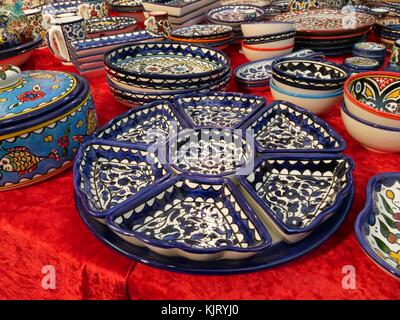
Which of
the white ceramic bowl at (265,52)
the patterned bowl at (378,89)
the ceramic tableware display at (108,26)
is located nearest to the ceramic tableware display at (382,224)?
the patterned bowl at (378,89)

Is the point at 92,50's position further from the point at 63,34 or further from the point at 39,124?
the point at 39,124

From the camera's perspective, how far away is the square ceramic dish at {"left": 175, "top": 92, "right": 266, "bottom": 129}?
1.20m

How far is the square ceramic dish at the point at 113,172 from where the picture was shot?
94 cm

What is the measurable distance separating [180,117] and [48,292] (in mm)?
625

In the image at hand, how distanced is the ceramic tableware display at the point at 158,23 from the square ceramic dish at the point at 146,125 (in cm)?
77

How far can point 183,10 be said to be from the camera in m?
2.12

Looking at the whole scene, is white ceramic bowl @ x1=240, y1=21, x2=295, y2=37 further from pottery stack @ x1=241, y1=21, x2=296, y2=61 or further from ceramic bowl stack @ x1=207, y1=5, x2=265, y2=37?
ceramic bowl stack @ x1=207, y1=5, x2=265, y2=37

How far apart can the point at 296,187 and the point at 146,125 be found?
1.74 ft

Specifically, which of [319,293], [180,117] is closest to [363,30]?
[180,117]

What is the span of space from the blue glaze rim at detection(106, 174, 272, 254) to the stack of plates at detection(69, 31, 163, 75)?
3.07 ft

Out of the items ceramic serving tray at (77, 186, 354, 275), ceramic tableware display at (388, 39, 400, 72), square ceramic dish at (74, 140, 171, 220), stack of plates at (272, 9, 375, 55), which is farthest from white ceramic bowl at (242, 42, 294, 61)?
ceramic serving tray at (77, 186, 354, 275)

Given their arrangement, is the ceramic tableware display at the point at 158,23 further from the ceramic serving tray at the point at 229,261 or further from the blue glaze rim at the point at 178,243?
the ceramic serving tray at the point at 229,261

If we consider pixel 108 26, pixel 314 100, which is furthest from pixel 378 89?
pixel 108 26

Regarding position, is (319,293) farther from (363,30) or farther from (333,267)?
(363,30)
